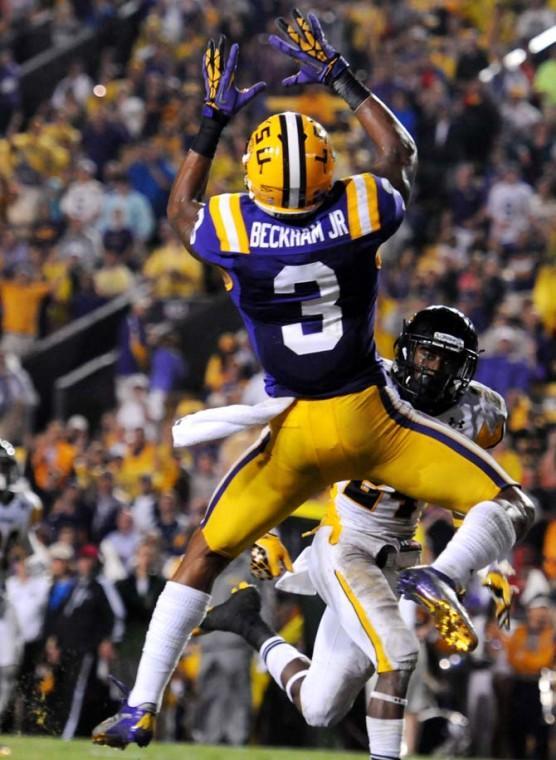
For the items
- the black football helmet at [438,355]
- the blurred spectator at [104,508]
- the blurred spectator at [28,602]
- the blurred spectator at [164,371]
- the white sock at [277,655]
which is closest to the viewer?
the black football helmet at [438,355]

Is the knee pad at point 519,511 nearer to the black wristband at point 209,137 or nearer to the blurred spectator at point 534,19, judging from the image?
the black wristband at point 209,137

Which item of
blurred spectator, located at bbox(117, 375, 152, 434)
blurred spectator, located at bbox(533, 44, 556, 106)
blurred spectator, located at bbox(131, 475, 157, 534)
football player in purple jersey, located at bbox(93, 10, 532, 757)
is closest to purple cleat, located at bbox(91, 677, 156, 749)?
football player in purple jersey, located at bbox(93, 10, 532, 757)

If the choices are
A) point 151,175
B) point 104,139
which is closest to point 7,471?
point 151,175

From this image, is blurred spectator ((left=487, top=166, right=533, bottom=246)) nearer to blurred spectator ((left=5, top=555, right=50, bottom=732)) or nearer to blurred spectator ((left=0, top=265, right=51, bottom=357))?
blurred spectator ((left=0, top=265, right=51, bottom=357))

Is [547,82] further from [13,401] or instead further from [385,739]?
[385,739]

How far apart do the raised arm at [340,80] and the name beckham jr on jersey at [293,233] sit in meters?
0.40

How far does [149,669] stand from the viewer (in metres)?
6.62

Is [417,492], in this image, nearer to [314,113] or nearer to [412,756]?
[412,756]

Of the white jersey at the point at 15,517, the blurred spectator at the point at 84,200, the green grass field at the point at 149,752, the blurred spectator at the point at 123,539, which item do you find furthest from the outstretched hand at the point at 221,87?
the blurred spectator at the point at 84,200

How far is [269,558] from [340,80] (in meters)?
1.88

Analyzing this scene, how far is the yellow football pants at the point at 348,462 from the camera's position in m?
6.43

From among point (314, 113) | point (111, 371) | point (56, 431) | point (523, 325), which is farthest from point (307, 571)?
point (314, 113)

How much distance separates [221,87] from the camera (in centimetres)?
673

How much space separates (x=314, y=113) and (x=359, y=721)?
730 centimetres
